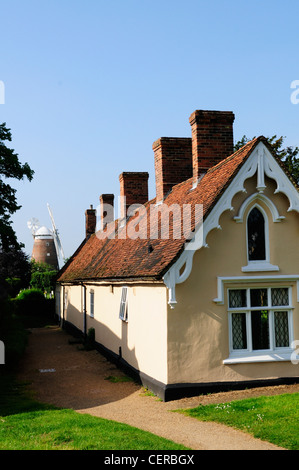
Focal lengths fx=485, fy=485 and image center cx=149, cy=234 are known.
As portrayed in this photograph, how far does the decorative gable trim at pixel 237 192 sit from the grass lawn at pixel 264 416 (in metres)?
2.62

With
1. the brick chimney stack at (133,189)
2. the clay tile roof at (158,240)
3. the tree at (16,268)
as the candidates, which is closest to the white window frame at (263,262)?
the clay tile roof at (158,240)

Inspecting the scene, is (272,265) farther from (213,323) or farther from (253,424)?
(253,424)

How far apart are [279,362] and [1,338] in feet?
33.0

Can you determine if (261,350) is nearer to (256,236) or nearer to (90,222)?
(256,236)

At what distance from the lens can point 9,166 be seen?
91.9 feet

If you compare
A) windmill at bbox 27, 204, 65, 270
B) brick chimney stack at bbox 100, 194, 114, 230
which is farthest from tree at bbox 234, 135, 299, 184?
windmill at bbox 27, 204, 65, 270

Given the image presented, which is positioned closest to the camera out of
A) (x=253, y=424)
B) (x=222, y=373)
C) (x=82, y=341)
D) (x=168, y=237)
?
(x=253, y=424)

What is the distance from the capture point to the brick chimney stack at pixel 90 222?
36.4m

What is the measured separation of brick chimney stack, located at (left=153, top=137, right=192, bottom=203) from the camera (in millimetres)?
18609

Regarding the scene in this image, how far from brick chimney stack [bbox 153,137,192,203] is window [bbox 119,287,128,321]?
175 inches

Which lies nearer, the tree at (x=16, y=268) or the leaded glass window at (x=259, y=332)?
the leaded glass window at (x=259, y=332)

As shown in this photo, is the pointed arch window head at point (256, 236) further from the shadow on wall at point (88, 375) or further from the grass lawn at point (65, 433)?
the grass lawn at point (65, 433)

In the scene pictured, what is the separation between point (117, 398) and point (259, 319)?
13.7 ft

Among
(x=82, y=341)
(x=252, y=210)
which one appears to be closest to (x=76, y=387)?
(x=252, y=210)
